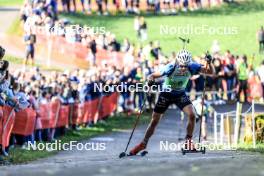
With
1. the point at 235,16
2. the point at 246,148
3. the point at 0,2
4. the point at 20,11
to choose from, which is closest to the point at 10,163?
the point at 246,148

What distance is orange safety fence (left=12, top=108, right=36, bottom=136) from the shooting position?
66.7 ft

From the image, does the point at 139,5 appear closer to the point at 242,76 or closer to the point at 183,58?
the point at 242,76

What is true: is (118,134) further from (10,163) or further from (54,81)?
(10,163)

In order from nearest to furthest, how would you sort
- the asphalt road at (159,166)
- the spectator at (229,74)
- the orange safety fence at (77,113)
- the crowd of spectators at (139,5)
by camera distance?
the asphalt road at (159,166) → the orange safety fence at (77,113) → the spectator at (229,74) → the crowd of spectators at (139,5)

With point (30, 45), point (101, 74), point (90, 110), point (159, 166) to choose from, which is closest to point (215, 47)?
point (30, 45)

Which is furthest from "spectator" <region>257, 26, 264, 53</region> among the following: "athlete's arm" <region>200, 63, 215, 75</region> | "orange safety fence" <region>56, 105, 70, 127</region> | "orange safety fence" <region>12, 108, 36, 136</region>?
"athlete's arm" <region>200, 63, 215, 75</region>

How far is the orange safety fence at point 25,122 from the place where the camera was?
2033 centimetres

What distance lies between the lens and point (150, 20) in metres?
43.6

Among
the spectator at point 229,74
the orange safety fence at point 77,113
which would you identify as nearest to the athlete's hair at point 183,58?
the orange safety fence at point 77,113

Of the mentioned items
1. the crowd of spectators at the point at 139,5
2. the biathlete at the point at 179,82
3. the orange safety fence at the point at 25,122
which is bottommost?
the orange safety fence at the point at 25,122

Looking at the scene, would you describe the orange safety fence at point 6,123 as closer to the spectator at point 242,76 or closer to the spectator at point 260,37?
the spectator at point 242,76

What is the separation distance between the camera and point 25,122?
68.1 feet

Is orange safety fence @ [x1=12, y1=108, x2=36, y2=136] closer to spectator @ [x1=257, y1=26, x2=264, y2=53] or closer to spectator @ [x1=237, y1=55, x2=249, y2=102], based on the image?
spectator @ [x1=237, y1=55, x2=249, y2=102]

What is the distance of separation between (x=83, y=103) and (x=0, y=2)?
1118 centimetres
